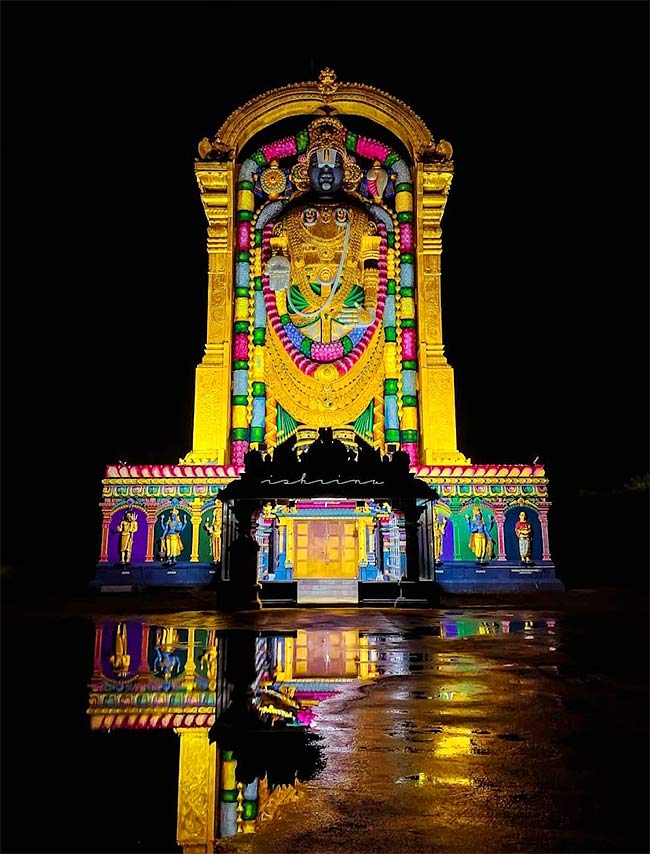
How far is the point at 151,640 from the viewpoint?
8.10m

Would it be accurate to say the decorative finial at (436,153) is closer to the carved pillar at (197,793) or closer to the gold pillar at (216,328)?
the gold pillar at (216,328)

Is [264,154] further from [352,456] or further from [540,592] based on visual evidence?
[540,592]

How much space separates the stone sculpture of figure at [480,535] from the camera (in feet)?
68.0

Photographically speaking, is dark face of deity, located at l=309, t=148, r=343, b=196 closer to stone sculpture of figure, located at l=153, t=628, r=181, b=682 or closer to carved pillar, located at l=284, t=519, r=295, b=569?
carved pillar, located at l=284, t=519, r=295, b=569

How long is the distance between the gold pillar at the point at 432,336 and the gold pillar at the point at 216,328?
21.9 feet

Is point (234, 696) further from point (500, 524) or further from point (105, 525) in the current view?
point (500, 524)

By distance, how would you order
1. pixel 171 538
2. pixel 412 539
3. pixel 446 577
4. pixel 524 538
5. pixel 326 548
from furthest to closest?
pixel 326 548 < pixel 524 538 < pixel 171 538 < pixel 446 577 < pixel 412 539

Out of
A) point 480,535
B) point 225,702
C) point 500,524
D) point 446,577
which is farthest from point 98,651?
point 500,524

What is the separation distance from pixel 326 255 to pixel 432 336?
4893 millimetres

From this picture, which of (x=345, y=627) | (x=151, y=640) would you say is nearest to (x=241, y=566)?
(x=345, y=627)

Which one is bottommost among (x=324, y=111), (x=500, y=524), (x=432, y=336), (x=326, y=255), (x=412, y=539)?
(x=412, y=539)

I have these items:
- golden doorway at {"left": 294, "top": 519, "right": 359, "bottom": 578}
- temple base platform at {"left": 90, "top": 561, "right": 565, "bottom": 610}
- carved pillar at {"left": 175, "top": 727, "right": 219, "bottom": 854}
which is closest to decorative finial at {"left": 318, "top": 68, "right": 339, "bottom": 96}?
golden doorway at {"left": 294, "top": 519, "right": 359, "bottom": 578}

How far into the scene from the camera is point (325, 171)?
24.6 metres

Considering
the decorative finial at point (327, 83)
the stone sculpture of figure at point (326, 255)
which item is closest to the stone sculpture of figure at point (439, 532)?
the stone sculpture of figure at point (326, 255)
